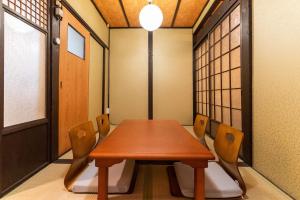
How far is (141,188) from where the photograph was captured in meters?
1.62

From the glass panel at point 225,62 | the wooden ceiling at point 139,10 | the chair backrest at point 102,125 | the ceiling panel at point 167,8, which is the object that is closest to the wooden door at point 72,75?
the chair backrest at point 102,125

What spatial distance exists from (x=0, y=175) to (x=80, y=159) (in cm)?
69

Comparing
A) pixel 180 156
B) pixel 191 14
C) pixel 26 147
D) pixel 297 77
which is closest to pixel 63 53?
pixel 26 147

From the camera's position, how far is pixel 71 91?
2.99 m

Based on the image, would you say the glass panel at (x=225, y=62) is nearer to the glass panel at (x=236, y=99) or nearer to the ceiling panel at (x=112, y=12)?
the glass panel at (x=236, y=99)

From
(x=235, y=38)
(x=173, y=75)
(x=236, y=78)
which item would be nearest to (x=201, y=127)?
(x=236, y=78)

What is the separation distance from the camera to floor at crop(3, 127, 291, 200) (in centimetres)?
150

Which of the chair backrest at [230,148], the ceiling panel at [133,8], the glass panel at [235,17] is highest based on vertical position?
the ceiling panel at [133,8]

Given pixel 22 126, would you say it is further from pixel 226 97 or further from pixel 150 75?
pixel 150 75

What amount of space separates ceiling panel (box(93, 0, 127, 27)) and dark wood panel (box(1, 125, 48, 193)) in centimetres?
275

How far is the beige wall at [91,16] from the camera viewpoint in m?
3.14

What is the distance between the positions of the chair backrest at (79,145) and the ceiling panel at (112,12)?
307 centimetres

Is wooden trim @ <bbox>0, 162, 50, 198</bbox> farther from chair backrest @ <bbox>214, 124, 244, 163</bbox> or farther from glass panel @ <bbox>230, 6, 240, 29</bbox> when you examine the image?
glass panel @ <bbox>230, 6, 240, 29</bbox>

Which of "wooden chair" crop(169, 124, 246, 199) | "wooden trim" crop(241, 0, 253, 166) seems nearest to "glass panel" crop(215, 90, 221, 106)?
"wooden trim" crop(241, 0, 253, 166)
